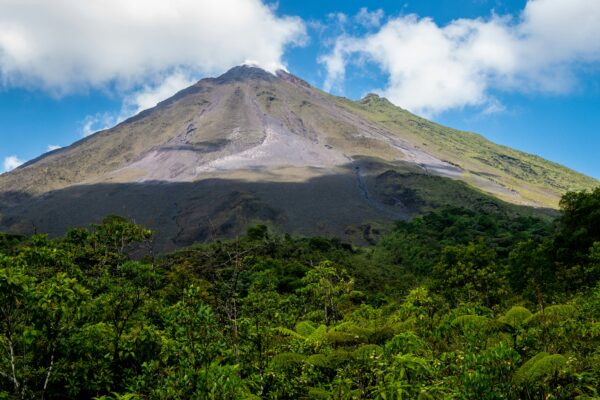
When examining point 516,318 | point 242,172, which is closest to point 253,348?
point 516,318

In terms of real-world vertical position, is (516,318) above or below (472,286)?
above

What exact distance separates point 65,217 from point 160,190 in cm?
2161

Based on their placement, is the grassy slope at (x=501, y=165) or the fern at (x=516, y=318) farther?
the grassy slope at (x=501, y=165)

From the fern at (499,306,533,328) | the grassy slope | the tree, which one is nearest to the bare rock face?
the grassy slope

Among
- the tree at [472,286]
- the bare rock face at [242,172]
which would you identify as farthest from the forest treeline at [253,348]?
the bare rock face at [242,172]

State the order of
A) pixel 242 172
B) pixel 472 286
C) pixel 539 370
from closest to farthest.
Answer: pixel 539 370 < pixel 472 286 < pixel 242 172

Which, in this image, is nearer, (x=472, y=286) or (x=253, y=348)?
(x=253, y=348)

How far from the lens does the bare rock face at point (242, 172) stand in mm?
90938

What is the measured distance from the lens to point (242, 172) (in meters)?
115

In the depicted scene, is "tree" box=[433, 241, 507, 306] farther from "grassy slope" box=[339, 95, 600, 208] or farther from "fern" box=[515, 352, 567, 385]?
"grassy slope" box=[339, 95, 600, 208]

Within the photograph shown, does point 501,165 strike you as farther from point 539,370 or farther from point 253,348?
point 539,370

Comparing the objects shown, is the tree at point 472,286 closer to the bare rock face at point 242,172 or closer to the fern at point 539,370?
the fern at point 539,370

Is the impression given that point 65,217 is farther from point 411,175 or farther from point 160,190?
point 411,175

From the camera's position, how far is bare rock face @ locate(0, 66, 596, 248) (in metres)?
90.9
